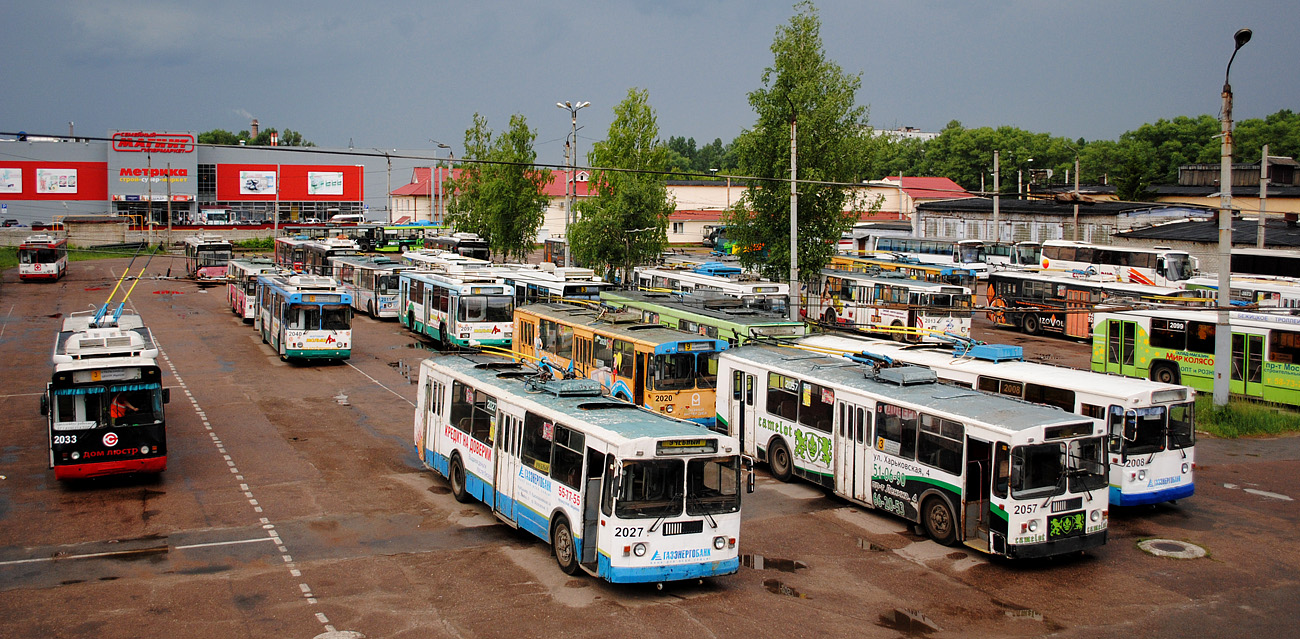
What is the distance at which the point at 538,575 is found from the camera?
14023 mm

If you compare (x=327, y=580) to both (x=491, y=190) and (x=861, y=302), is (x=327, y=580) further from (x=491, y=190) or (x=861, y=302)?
(x=491, y=190)

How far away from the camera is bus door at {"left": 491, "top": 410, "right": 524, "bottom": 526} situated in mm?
15602

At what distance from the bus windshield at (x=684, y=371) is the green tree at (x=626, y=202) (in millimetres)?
26195

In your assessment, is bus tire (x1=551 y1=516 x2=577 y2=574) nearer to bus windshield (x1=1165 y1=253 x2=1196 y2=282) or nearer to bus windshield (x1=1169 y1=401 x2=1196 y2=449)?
bus windshield (x1=1169 y1=401 x2=1196 y2=449)

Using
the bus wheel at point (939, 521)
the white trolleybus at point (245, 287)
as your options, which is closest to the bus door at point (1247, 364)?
the bus wheel at point (939, 521)

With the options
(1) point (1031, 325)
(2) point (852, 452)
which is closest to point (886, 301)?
(1) point (1031, 325)

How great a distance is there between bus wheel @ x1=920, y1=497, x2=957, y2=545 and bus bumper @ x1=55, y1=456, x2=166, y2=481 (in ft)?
44.3

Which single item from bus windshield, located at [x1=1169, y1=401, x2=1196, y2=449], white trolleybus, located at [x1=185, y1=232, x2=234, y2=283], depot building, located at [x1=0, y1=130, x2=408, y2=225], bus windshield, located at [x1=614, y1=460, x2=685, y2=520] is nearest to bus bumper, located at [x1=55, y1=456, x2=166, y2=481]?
bus windshield, located at [x1=614, y1=460, x2=685, y2=520]

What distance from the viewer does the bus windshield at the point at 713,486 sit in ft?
42.9

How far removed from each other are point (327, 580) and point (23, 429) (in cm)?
1434

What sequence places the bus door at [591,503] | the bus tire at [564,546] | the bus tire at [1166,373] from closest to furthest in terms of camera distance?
the bus door at [591,503]
the bus tire at [564,546]
the bus tire at [1166,373]

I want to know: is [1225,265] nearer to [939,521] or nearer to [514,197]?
[939,521]

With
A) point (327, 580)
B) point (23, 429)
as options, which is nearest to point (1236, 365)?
point (327, 580)

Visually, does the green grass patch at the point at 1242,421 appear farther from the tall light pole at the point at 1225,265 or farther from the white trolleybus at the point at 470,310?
the white trolleybus at the point at 470,310
